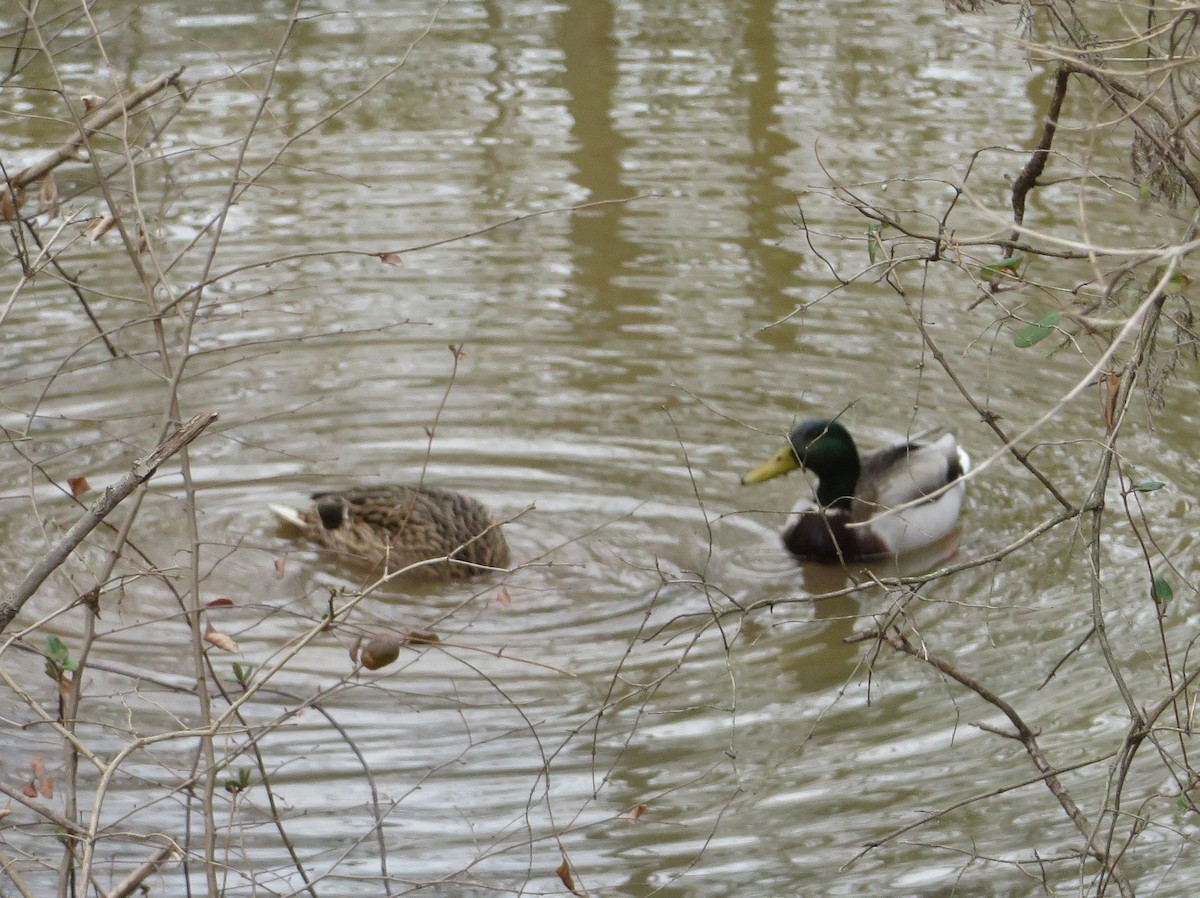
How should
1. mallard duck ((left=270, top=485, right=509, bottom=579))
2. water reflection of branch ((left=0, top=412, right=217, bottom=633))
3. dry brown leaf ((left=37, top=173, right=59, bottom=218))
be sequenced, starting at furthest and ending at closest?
mallard duck ((left=270, top=485, right=509, bottom=579)) < dry brown leaf ((left=37, top=173, right=59, bottom=218)) < water reflection of branch ((left=0, top=412, right=217, bottom=633))

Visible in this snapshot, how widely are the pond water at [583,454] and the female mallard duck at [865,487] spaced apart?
0.19m

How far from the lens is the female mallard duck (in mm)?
7746

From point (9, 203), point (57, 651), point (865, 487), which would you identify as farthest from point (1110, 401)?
point (865, 487)

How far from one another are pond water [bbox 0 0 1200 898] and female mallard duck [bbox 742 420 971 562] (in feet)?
0.63

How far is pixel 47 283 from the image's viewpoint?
10.2m

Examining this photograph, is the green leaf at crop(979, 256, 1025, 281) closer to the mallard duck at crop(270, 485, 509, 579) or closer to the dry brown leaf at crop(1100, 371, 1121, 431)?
the dry brown leaf at crop(1100, 371, 1121, 431)

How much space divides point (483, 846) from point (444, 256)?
6.14 meters

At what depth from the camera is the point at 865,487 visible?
26.3 feet

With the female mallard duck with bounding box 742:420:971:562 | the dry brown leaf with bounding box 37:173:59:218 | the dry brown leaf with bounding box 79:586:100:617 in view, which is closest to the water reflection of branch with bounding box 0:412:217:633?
the dry brown leaf with bounding box 79:586:100:617

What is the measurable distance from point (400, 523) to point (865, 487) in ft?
7.46

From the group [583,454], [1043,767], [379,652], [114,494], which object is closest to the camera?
[114,494]

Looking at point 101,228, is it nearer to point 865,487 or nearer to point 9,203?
point 9,203

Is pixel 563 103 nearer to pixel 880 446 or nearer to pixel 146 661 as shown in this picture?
pixel 880 446

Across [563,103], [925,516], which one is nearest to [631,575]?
[925,516]
